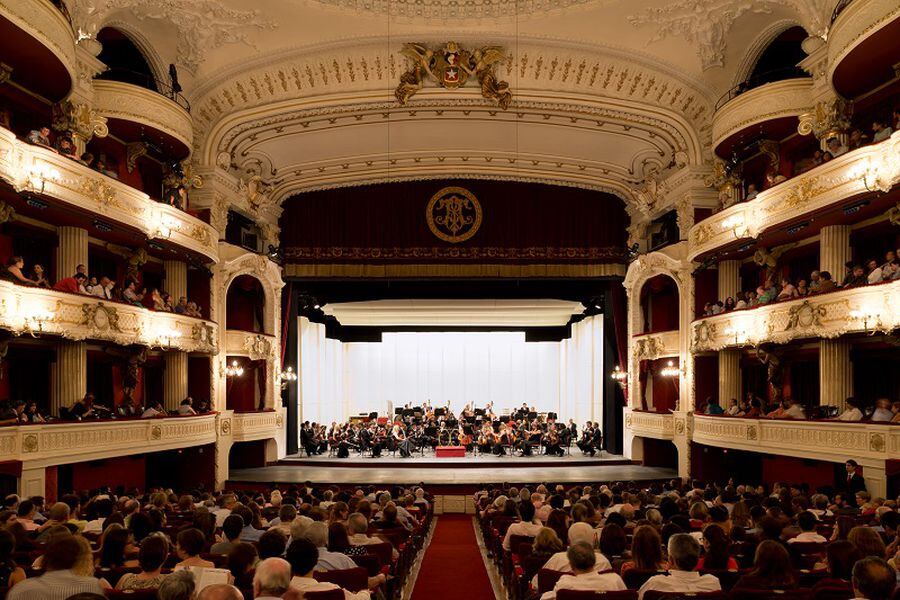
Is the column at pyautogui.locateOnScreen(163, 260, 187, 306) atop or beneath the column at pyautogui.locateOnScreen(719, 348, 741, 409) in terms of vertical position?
atop

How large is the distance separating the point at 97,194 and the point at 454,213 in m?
11.1

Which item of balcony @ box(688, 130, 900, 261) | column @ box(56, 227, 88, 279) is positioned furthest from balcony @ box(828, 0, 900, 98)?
column @ box(56, 227, 88, 279)

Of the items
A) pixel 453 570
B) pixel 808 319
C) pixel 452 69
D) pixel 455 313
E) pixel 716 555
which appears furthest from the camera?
pixel 455 313

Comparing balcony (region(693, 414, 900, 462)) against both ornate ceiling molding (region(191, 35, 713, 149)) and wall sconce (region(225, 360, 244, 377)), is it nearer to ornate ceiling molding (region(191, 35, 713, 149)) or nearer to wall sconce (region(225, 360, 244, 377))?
ornate ceiling molding (region(191, 35, 713, 149))

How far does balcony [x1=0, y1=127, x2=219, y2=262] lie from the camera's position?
1147 cm

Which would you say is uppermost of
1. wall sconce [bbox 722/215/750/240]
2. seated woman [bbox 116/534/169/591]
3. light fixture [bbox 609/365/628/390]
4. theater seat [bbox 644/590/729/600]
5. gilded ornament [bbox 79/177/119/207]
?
gilded ornament [bbox 79/177/119/207]

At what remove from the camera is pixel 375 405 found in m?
32.0

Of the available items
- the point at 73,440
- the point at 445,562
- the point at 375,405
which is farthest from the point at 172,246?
the point at 375,405

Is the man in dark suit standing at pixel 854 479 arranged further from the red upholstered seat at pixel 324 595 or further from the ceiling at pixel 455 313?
the ceiling at pixel 455 313

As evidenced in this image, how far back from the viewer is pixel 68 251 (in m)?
14.5

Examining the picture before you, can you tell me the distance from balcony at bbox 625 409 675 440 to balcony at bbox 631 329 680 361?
59.0 inches

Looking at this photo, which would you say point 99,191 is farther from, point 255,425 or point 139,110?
point 255,425

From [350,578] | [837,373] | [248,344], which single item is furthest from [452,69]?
[350,578]

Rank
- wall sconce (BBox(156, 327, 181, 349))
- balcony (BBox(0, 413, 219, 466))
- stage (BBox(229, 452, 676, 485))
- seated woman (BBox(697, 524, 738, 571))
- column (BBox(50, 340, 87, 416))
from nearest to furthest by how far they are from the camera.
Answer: seated woman (BBox(697, 524, 738, 571))
balcony (BBox(0, 413, 219, 466))
column (BBox(50, 340, 87, 416))
wall sconce (BBox(156, 327, 181, 349))
stage (BBox(229, 452, 676, 485))
